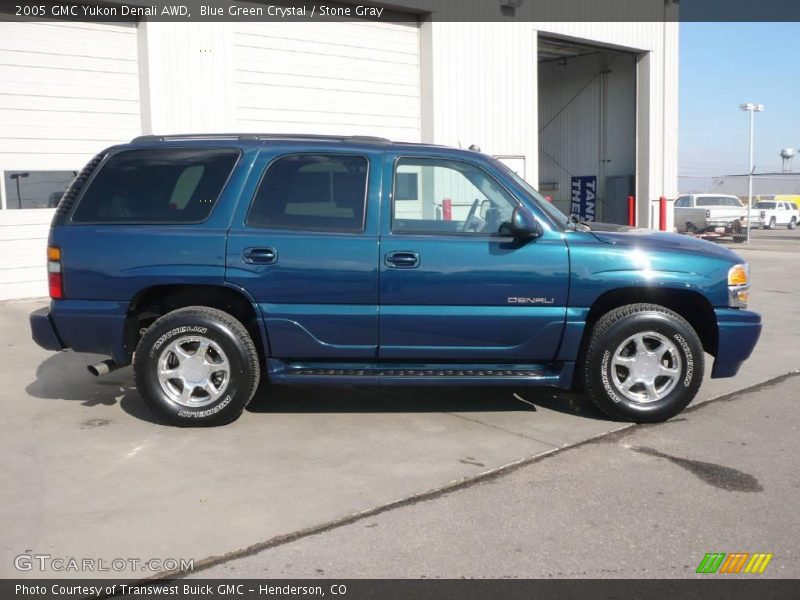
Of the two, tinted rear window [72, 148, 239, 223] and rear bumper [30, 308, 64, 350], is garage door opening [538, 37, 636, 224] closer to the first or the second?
tinted rear window [72, 148, 239, 223]

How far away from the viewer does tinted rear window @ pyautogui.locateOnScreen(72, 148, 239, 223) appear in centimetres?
539

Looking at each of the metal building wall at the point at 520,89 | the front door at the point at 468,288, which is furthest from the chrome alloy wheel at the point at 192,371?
the metal building wall at the point at 520,89

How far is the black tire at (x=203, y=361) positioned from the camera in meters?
5.26

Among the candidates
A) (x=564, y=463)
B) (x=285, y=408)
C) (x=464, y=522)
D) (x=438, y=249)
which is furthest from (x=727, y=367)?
(x=285, y=408)

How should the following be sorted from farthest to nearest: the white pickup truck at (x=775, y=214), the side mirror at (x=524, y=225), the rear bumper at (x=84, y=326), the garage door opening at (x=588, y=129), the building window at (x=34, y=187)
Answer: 1. the white pickup truck at (x=775, y=214)
2. the garage door opening at (x=588, y=129)
3. the building window at (x=34, y=187)
4. the rear bumper at (x=84, y=326)
5. the side mirror at (x=524, y=225)

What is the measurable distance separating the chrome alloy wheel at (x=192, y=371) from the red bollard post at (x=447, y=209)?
1738 mm

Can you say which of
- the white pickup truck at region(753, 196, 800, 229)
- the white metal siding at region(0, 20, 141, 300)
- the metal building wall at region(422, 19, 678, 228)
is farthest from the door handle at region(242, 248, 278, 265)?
the white pickup truck at region(753, 196, 800, 229)

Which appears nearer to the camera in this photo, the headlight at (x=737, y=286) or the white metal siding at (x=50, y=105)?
the headlight at (x=737, y=286)

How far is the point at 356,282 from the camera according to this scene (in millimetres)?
5230

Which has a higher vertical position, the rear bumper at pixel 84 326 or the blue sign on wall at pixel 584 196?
the blue sign on wall at pixel 584 196

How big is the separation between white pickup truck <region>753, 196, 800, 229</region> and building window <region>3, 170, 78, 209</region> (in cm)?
3599

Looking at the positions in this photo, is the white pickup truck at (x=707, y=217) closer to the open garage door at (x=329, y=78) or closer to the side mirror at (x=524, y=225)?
the open garage door at (x=329, y=78)

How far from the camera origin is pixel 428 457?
4832 millimetres
